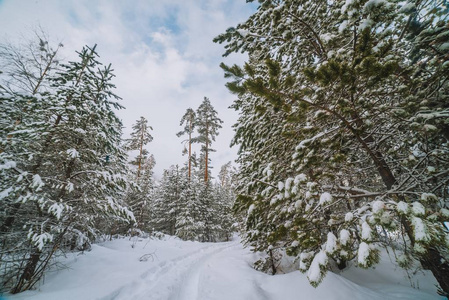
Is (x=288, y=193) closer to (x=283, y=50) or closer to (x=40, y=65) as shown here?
(x=283, y=50)

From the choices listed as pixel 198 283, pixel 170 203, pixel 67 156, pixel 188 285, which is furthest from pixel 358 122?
pixel 170 203

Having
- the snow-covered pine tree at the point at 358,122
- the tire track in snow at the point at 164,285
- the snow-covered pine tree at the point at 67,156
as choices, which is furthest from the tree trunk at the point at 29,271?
the snow-covered pine tree at the point at 358,122

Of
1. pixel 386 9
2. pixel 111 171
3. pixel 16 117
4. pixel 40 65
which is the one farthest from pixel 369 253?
pixel 40 65

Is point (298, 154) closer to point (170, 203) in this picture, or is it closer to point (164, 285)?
point (164, 285)

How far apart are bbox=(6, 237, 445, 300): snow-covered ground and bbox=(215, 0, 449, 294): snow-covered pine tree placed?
140cm

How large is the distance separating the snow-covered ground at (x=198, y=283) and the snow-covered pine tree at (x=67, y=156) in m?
0.85

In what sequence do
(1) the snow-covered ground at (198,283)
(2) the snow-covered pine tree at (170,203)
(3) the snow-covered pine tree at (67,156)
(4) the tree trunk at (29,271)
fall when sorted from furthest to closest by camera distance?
(2) the snow-covered pine tree at (170,203) → (3) the snow-covered pine tree at (67,156) → (4) the tree trunk at (29,271) → (1) the snow-covered ground at (198,283)

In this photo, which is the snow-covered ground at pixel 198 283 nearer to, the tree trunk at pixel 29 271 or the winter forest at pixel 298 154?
the winter forest at pixel 298 154

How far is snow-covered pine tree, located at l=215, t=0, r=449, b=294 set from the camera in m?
2.30

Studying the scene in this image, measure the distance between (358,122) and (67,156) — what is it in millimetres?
8565

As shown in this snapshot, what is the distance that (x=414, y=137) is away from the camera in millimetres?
3316

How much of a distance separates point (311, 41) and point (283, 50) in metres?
0.71

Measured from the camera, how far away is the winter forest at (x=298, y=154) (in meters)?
2.56

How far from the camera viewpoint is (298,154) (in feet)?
10.6
